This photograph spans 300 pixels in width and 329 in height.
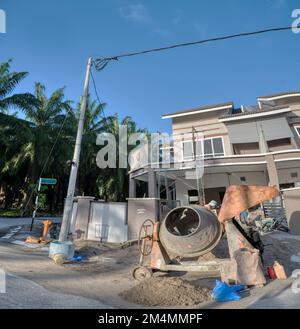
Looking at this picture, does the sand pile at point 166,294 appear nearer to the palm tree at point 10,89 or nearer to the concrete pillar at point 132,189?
the concrete pillar at point 132,189

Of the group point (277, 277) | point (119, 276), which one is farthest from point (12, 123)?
point (277, 277)

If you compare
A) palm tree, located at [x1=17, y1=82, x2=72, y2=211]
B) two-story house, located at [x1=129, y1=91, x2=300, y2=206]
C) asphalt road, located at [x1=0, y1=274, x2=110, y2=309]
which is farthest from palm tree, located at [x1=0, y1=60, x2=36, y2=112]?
asphalt road, located at [x1=0, y1=274, x2=110, y2=309]

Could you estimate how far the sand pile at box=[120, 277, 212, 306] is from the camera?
4.52 m

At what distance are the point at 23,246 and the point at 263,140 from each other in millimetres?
14360

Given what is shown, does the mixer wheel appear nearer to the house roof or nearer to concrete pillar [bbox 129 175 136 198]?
concrete pillar [bbox 129 175 136 198]

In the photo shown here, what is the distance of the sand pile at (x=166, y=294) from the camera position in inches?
178

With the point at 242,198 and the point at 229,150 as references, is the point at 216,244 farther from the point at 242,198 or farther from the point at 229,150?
the point at 229,150

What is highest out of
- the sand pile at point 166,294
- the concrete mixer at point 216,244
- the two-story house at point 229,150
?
the two-story house at point 229,150

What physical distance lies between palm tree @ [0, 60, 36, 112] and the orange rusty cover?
864 inches

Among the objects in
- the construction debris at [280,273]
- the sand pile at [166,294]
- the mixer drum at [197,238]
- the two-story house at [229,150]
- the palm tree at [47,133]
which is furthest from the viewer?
the palm tree at [47,133]

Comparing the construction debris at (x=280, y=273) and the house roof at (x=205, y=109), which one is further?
the house roof at (x=205, y=109)

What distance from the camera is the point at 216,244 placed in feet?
20.0

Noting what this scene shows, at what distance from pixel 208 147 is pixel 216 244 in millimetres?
12808

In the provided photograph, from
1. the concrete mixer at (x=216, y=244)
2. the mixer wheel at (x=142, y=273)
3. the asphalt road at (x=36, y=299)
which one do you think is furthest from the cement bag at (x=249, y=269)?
the asphalt road at (x=36, y=299)
